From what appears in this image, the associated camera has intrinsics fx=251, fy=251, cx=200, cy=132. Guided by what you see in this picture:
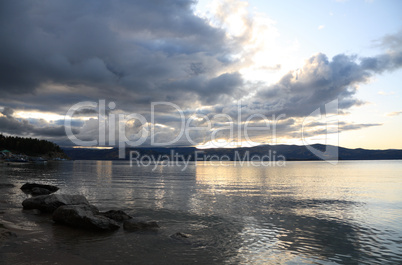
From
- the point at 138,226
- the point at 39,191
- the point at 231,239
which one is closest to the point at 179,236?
the point at 231,239

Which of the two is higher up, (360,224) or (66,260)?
(66,260)

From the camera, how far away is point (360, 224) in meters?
22.9

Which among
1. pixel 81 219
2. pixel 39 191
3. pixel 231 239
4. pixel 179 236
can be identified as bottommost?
pixel 39 191

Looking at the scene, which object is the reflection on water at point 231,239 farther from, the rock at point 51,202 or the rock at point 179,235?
the rock at point 51,202

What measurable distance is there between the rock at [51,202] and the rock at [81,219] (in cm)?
469

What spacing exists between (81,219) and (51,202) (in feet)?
29.4

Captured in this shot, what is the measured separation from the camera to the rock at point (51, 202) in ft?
82.0

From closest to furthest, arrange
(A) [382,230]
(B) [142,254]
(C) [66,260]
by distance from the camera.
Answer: (C) [66,260], (B) [142,254], (A) [382,230]

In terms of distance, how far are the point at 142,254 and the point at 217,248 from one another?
4633mm

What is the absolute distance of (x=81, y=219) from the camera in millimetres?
18938

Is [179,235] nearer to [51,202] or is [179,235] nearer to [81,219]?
A: [81,219]

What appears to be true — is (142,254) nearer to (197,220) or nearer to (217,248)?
(217,248)

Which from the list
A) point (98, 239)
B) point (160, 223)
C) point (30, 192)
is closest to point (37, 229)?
point (98, 239)

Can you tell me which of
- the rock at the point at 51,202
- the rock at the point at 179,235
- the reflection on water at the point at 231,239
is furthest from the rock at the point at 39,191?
the rock at the point at 179,235
